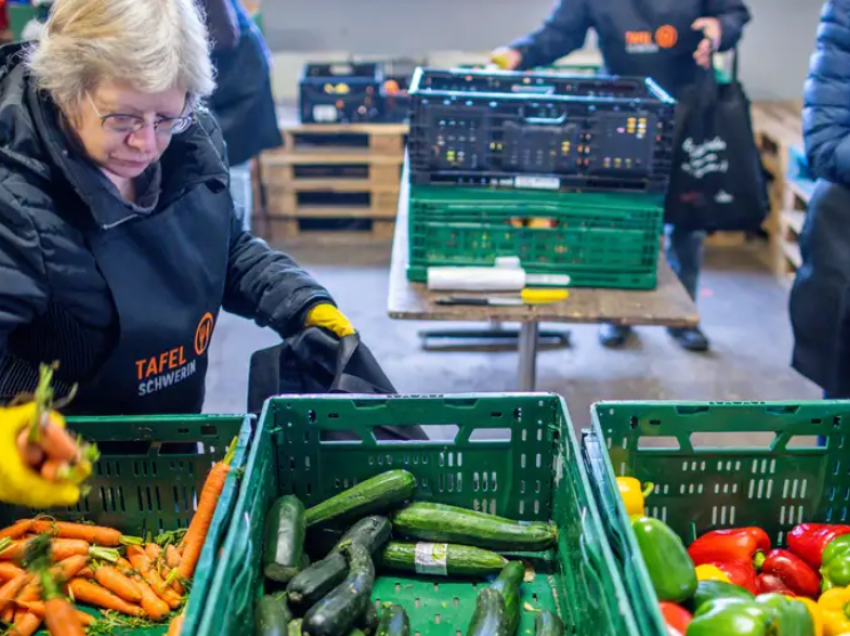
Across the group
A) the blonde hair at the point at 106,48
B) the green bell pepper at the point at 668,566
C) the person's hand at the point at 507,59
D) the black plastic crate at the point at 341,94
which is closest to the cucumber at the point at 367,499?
the green bell pepper at the point at 668,566

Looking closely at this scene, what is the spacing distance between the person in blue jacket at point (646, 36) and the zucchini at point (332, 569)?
2419mm

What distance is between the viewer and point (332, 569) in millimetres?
1507

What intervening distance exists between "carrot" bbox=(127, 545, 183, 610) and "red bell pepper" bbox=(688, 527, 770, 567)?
934mm

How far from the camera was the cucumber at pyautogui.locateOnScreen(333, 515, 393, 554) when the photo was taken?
158cm

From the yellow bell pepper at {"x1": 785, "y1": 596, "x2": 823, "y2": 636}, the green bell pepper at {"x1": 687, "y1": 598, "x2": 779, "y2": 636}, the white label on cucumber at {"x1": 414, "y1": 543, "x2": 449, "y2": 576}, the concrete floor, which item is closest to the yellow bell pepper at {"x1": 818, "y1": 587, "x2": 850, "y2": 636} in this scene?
the yellow bell pepper at {"x1": 785, "y1": 596, "x2": 823, "y2": 636}

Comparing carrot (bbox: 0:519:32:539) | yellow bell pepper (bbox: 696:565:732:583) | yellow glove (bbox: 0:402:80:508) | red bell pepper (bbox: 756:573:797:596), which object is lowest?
red bell pepper (bbox: 756:573:797:596)

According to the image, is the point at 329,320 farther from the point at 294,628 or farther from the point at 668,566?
the point at 668,566

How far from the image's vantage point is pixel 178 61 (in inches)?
63.8

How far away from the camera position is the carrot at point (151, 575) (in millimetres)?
1600

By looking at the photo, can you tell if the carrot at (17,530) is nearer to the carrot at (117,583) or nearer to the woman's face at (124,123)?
the carrot at (117,583)

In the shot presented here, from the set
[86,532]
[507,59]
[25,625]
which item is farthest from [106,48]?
[507,59]

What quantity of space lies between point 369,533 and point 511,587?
257 mm

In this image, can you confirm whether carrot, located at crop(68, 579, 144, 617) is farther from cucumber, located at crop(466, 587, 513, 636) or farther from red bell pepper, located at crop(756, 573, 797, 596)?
red bell pepper, located at crop(756, 573, 797, 596)

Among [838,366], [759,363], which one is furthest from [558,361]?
[838,366]
